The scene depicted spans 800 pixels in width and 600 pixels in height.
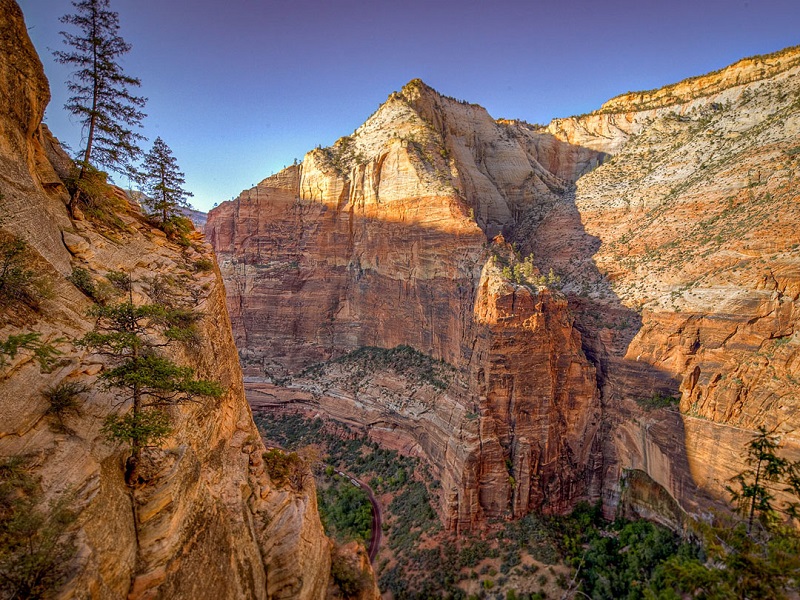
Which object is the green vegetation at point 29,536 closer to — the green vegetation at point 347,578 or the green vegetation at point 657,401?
the green vegetation at point 347,578

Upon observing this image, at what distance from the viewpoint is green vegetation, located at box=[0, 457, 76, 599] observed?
6.39 meters

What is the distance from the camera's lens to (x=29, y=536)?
22.4 ft

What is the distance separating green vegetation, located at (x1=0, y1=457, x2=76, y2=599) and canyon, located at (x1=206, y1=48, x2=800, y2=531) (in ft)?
84.7

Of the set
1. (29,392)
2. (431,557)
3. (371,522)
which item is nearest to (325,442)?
(371,522)

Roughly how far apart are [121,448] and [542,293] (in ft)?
94.9

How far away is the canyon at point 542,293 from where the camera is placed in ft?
86.0

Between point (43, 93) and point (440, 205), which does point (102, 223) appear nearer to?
point (43, 93)

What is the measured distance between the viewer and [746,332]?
24.8 m

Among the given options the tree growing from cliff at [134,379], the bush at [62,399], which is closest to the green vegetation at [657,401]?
the tree growing from cliff at [134,379]

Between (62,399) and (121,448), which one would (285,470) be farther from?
(62,399)

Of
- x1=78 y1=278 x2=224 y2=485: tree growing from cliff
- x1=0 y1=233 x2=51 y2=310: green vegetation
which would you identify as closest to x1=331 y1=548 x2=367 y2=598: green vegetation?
x1=78 y1=278 x2=224 y2=485: tree growing from cliff

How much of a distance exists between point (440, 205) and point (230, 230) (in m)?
34.7

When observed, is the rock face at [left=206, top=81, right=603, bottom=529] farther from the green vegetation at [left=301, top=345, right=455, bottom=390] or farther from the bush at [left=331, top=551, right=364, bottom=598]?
the bush at [left=331, top=551, right=364, bottom=598]

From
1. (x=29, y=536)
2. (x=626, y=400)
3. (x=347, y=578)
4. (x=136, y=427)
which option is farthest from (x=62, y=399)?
(x=626, y=400)
